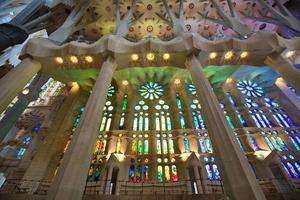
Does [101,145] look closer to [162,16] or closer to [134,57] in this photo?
[134,57]

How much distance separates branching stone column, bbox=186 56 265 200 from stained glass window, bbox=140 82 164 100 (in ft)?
27.2

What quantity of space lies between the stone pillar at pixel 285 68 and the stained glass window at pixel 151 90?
27.1ft

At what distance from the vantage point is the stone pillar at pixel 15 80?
27.4ft

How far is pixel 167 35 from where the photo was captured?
61.3 ft

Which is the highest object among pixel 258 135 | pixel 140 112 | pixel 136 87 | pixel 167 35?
pixel 167 35

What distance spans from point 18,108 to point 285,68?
15.1 m

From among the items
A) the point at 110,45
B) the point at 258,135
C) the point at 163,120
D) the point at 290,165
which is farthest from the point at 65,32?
the point at 290,165

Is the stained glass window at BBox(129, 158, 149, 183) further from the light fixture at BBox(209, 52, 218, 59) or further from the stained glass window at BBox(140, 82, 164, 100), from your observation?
the light fixture at BBox(209, 52, 218, 59)

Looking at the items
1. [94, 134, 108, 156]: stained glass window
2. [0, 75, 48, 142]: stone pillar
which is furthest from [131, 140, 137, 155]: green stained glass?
[0, 75, 48, 142]: stone pillar

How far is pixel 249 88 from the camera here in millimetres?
16812

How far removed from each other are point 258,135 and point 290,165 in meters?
2.18

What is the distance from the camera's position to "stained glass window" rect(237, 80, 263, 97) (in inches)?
641

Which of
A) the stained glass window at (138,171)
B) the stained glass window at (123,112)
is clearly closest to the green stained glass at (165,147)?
the stained glass window at (138,171)

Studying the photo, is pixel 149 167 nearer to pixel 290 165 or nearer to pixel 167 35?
pixel 290 165
